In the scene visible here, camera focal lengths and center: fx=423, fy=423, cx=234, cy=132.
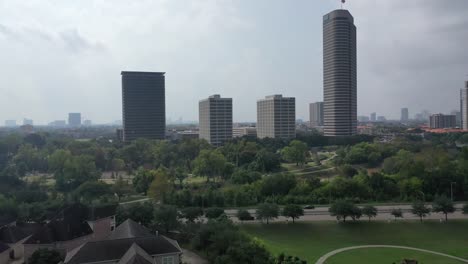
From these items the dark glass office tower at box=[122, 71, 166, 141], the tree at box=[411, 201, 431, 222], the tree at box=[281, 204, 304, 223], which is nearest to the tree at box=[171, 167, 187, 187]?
the tree at box=[281, 204, 304, 223]

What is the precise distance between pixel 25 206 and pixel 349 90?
92178mm

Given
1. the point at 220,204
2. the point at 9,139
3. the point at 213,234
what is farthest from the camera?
the point at 9,139

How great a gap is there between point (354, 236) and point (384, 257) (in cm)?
539

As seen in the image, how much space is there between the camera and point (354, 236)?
34312 mm

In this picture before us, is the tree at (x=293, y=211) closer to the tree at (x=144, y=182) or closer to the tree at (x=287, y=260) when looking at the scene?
the tree at (x=287, y=260)

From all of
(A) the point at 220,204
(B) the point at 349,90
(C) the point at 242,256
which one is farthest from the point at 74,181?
(B) the point at 349,90

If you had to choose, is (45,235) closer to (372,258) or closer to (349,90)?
(372,258)

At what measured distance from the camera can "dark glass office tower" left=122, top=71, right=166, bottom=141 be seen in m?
117

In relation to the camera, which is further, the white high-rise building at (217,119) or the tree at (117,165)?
the white high-rise building at (217,119)

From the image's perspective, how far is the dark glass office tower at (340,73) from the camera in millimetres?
113438

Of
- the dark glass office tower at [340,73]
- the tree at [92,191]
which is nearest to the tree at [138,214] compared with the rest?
the tree at [92,191]

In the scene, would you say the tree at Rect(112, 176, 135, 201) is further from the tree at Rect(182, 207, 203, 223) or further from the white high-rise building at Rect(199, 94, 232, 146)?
the white high-rise building at Rect(199, 94, 232, 146)

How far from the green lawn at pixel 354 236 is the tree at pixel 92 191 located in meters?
19.2

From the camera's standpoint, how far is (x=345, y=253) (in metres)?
29.8
